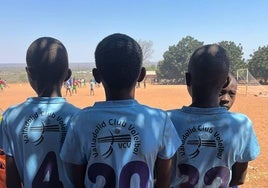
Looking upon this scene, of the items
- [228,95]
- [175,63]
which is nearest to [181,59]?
[175,63]

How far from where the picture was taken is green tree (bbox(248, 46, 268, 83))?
2062 inches

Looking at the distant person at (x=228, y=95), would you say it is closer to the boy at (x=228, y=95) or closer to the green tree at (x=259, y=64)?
the boy at (x=228, y=95)

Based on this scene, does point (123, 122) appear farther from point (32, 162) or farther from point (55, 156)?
point (32, 162)

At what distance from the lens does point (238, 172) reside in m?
1.94

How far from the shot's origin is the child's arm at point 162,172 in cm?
174

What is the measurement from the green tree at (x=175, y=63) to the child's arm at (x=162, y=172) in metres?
68.0

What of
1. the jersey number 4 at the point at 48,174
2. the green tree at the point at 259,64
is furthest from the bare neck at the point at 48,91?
the green tree at the point at 259,64

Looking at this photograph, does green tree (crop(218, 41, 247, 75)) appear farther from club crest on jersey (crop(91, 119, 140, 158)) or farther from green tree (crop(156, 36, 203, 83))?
club crest on jersey (crop(91, 119, 140, 158))

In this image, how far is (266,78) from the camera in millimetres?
52094

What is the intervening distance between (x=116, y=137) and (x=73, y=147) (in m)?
0.23

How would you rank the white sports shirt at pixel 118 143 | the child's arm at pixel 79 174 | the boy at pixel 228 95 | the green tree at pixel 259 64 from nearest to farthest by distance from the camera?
the white sports shirt at pixel 118 143
the child's arm at pixel 79 174
the boy at pixel 228 95
the green tree at pixel 259 64

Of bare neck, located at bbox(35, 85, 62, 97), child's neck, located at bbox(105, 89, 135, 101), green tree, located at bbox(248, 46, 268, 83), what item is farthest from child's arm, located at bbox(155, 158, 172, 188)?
green tree, located at bbox(248, 46, 268, 83)

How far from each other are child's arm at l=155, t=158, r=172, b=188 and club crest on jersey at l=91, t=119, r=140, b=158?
6.7 inches

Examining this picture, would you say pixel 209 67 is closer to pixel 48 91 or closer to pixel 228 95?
pixel 48 91
